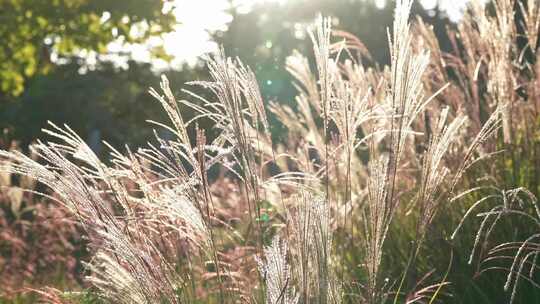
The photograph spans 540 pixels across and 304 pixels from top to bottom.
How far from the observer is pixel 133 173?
7.57ft

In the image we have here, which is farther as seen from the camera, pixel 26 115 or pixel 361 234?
pixel 26 115

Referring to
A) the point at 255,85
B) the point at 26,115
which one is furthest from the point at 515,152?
the point at 26,115

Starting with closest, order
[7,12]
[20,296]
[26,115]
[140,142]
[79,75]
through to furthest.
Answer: [20,296] → [7,12] → [140,142] → [26,115] → [79,75]

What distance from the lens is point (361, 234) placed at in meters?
3.74

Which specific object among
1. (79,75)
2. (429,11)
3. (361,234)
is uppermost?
(429,11)

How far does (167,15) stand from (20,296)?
17.9 ft

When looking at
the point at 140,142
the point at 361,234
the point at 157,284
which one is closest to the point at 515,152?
the point at 361,234

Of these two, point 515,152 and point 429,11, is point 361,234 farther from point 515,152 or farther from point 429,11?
point 429,11

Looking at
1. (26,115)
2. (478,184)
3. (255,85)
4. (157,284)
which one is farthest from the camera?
(26,115)

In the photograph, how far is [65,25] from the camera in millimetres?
9148

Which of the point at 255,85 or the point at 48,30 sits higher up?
the point at 48,30

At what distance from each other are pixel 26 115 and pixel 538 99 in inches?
498

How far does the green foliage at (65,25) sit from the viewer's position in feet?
28.7

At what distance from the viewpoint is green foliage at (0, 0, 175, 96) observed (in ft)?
28.7
